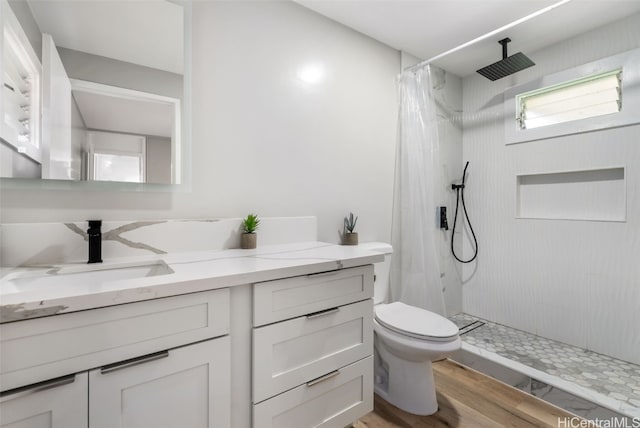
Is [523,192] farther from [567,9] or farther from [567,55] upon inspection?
[567,9]

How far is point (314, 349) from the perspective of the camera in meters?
1.21

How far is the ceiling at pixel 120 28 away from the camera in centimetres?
115

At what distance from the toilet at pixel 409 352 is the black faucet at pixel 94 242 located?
53.5 inches

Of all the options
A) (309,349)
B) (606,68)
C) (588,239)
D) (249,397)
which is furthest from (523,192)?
(249,397)

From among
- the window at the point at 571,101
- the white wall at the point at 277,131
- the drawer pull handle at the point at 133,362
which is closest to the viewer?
the drawer pull handle at the point at 133,362

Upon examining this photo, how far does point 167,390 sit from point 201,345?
0.49 feet

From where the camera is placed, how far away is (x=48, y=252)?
3.69 ft

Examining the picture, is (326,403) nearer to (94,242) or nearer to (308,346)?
(308,346)

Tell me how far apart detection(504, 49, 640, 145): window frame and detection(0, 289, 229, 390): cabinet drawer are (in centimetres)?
255

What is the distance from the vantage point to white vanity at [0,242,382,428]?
0.72m

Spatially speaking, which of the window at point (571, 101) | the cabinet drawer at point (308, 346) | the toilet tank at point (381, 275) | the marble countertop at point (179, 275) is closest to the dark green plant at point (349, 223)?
the toilet tank at point (381, 275)

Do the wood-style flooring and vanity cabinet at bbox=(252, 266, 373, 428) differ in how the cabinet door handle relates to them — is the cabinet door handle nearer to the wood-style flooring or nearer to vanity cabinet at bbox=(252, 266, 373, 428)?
vanity cabinet at bbox=(252, 266, 373, 428)

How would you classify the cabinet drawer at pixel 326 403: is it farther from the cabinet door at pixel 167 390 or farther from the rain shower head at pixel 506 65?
the rain shower head at pixel 506 65

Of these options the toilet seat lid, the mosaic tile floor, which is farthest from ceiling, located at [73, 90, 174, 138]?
the mosaic tile floor
